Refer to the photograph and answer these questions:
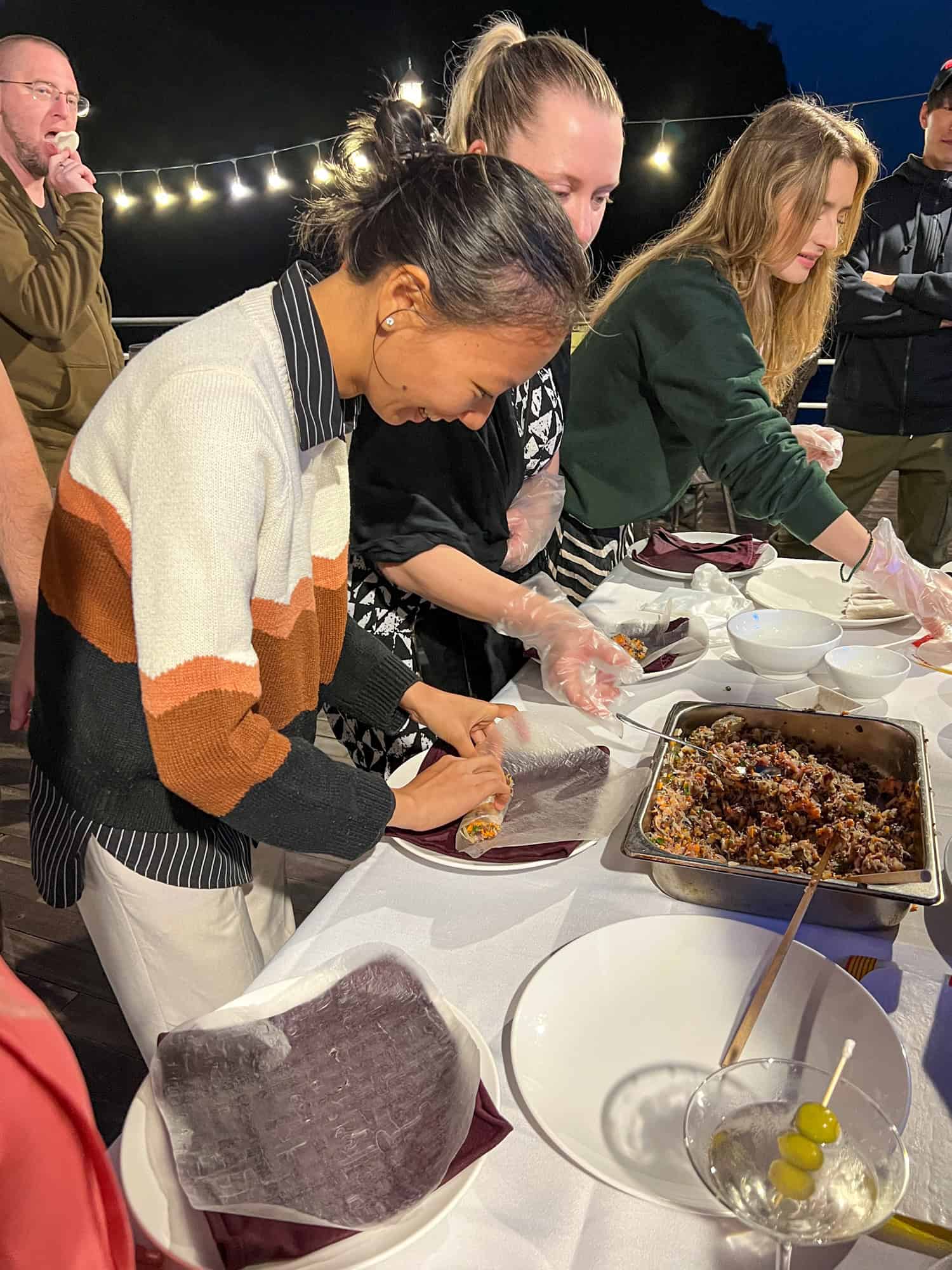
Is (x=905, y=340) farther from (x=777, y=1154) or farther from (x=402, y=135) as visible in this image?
(x=777, y=1154)

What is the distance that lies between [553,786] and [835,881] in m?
0.38

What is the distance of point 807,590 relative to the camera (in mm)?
1871

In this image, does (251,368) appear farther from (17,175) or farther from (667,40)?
(667,40)

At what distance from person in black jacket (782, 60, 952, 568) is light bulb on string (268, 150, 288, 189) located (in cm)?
583

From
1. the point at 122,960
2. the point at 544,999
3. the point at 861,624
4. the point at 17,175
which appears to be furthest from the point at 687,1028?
the point at 17,175

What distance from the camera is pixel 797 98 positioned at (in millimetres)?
1894

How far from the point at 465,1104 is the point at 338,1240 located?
5.1 inches

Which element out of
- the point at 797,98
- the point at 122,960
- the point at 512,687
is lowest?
the point at 122,960

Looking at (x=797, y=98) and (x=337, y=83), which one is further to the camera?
(x=337, y=83)

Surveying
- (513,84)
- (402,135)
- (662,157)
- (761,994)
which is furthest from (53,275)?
(662,157)

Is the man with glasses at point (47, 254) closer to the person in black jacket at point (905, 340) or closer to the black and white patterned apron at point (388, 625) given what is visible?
the black and white patterned apron at point (388, 625)

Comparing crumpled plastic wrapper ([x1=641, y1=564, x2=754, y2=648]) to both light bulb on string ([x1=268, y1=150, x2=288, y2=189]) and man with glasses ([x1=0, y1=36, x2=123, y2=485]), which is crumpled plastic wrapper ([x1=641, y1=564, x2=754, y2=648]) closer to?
man with glasses ([x1=0, y1=36, x2=123, y2=485])

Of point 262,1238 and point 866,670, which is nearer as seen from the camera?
point 262,1238

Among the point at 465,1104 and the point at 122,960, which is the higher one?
the point at 465,1104
